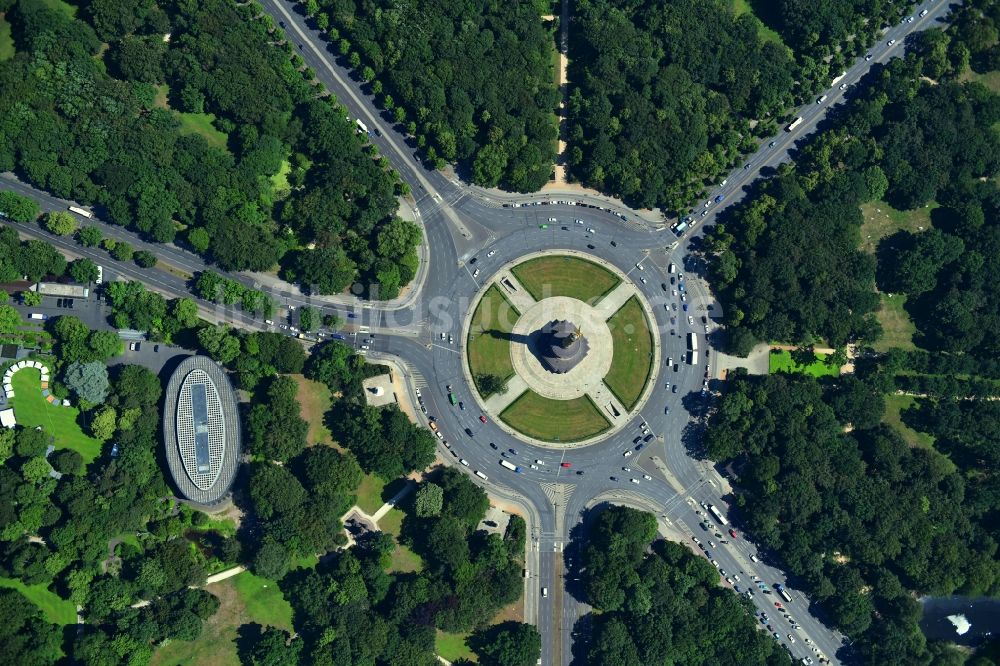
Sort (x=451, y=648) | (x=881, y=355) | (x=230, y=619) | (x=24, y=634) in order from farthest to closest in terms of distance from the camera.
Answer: (x=881, y=355) → (x=451, y=648) → (x=230, y=619) → (x=24, y=634)

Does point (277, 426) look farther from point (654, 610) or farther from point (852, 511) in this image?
point (852, 511)

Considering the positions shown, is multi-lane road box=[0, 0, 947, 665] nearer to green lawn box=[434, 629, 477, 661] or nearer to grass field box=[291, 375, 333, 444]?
grass field box=[291, 375, 333, 444]

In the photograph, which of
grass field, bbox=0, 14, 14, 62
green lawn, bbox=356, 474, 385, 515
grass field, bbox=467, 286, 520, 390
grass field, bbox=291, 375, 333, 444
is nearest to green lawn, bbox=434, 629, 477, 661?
green lawn, bbox=356, 474, 385, 515

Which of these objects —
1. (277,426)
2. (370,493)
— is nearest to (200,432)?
(277,426)

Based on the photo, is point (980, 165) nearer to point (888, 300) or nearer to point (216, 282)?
point (888, 300)

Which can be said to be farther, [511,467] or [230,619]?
[511,467]

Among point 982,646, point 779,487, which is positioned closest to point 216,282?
point 779,487
